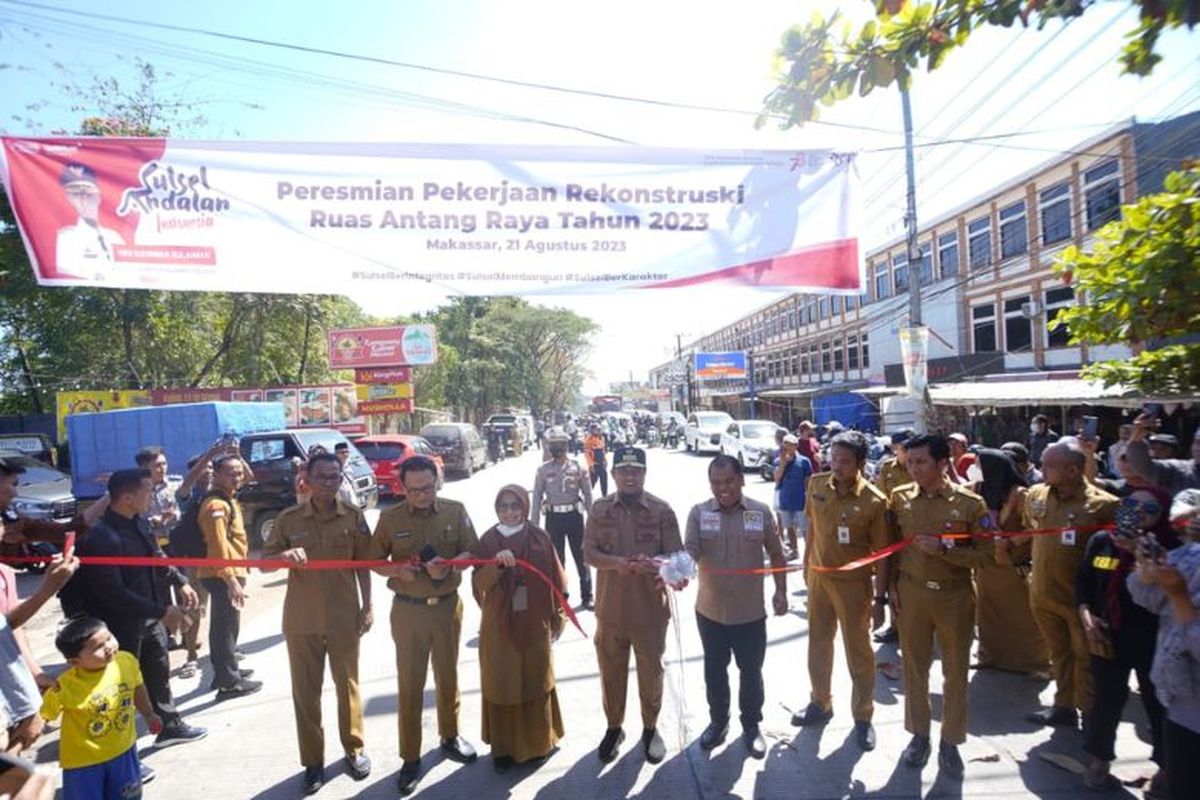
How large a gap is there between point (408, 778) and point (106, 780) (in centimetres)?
129

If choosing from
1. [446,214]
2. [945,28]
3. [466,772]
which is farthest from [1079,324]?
[466,772]

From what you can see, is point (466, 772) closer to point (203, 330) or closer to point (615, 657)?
point (615, 657)

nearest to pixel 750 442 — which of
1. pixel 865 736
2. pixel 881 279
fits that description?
pixel 865 736

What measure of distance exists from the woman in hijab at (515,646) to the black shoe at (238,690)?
227 centimetres

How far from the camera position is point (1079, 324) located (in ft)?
12.5

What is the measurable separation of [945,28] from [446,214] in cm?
200

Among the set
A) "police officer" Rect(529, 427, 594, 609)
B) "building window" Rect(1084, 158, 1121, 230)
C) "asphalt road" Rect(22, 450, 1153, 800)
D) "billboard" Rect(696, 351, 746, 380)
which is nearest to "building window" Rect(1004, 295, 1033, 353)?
"building window" Rect(1084, 158, 1121, 230)

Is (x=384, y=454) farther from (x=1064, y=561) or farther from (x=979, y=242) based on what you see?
(x=979, y=242)

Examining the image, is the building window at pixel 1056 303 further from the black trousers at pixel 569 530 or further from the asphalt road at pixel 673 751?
the asphalt road at pixel 673 751

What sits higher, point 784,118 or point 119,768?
point 784,118

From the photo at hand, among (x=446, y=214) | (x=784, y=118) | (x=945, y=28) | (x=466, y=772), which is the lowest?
(x=466, y=772)

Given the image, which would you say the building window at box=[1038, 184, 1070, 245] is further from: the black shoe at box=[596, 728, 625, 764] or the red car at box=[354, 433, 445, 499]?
the black shoe at box=[596, 728, 625, 764]

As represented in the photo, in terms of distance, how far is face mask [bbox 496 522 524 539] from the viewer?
142 inches

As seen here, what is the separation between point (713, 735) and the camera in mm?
3598
